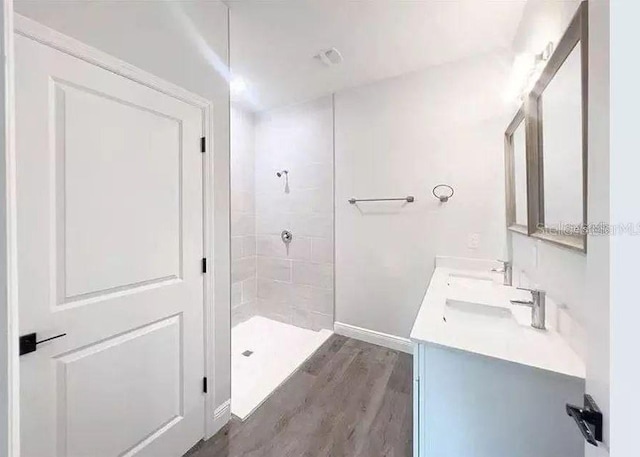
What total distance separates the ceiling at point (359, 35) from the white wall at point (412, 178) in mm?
221

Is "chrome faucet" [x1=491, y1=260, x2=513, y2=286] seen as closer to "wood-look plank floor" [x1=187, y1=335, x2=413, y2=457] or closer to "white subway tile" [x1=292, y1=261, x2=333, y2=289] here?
"wood-look plank floor" [x1=187, y1=335, x2=413, y2=457]

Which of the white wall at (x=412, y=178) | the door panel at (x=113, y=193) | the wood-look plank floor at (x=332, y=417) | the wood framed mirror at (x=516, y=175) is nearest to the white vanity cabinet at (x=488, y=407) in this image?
the wood-look plank floor at (x=332, y=417)

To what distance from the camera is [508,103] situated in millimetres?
2104

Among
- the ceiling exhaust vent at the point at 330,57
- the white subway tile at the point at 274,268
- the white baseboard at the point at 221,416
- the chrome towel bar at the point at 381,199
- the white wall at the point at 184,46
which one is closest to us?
the white wall at the point at 184,46

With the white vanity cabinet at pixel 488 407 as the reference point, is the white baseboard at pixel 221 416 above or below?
below

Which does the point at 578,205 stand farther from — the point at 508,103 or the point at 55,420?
the point at 55,420

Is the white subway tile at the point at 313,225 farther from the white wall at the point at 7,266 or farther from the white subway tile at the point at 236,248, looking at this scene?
the white wall at the point at 7,266

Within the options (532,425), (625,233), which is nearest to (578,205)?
(625,233)

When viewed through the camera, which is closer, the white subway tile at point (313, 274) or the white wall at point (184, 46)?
the white wall at point (184, 46)

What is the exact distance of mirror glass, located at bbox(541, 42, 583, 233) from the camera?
0.96m

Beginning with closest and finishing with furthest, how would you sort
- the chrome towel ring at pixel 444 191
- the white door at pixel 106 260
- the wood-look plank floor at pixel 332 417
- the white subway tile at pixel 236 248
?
1. the white door at pixel 106 260
2. the wood-look plank floor at pixel 332 417
3. the chrome towel ring at pixel 444 191
4. the white subway tile at pixel 236 248

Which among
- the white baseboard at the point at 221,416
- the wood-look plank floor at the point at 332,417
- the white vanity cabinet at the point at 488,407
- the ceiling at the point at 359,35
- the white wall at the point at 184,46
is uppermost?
the ceiling at the point at 359,35

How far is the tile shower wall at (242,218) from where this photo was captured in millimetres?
3312

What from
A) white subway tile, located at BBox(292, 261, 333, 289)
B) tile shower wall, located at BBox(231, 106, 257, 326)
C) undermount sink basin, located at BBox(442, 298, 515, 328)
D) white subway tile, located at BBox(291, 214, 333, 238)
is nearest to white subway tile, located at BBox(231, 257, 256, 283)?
tile shower wall, located at BBox(231, 106, 257, 326)
